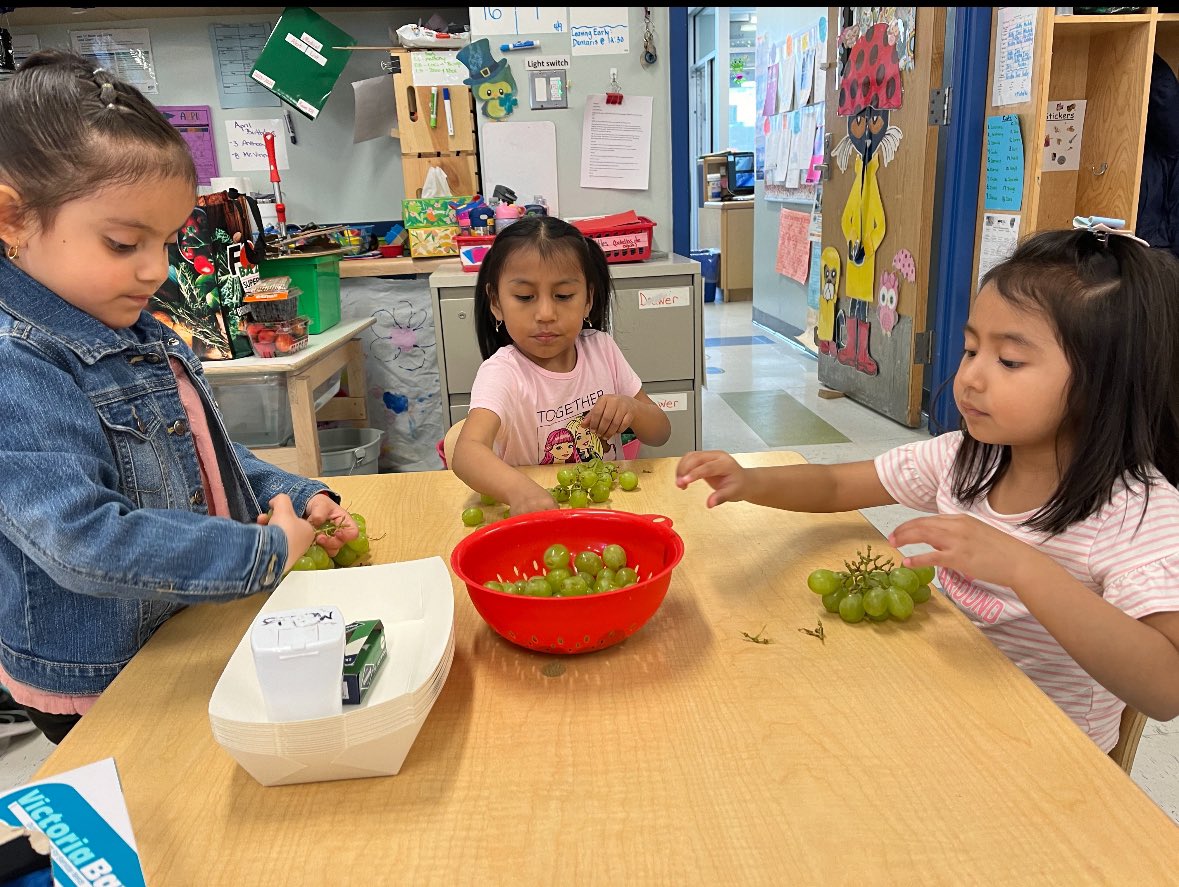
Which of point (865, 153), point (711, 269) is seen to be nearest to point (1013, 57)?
point (865, 153)

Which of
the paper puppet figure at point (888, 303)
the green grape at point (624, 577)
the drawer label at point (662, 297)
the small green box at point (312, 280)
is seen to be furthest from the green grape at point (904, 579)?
the paper puppet figure at point (888, 303)

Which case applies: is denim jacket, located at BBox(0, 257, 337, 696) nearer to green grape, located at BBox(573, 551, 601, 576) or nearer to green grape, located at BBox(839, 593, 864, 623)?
green grape, located at BBox(573, 551, 601, 576)

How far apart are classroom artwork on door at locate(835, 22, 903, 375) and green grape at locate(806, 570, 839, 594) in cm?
327

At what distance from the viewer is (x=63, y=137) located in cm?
81

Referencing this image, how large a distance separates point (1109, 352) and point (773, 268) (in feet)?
17.7

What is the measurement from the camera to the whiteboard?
122 inches

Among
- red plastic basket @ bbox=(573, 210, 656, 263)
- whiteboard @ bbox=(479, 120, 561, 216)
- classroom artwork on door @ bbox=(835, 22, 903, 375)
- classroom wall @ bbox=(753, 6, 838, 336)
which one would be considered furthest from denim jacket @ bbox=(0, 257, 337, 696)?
classroom wall @ bbox=(753, 6, 838, 336)

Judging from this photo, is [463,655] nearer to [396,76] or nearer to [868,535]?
[868,535]

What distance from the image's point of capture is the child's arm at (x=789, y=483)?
112 centimetres

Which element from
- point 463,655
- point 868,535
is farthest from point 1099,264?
point 463,655

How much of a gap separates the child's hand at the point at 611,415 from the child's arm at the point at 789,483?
Answer: 0.45m

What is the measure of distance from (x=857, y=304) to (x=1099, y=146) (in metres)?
1.29

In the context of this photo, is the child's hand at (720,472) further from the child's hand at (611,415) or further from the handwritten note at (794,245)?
the handwritten note at (794,245)

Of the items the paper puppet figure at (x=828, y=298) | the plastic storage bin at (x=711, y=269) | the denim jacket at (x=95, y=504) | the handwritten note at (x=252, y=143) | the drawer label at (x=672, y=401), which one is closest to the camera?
the denim jacket at (x=95, y=504)
